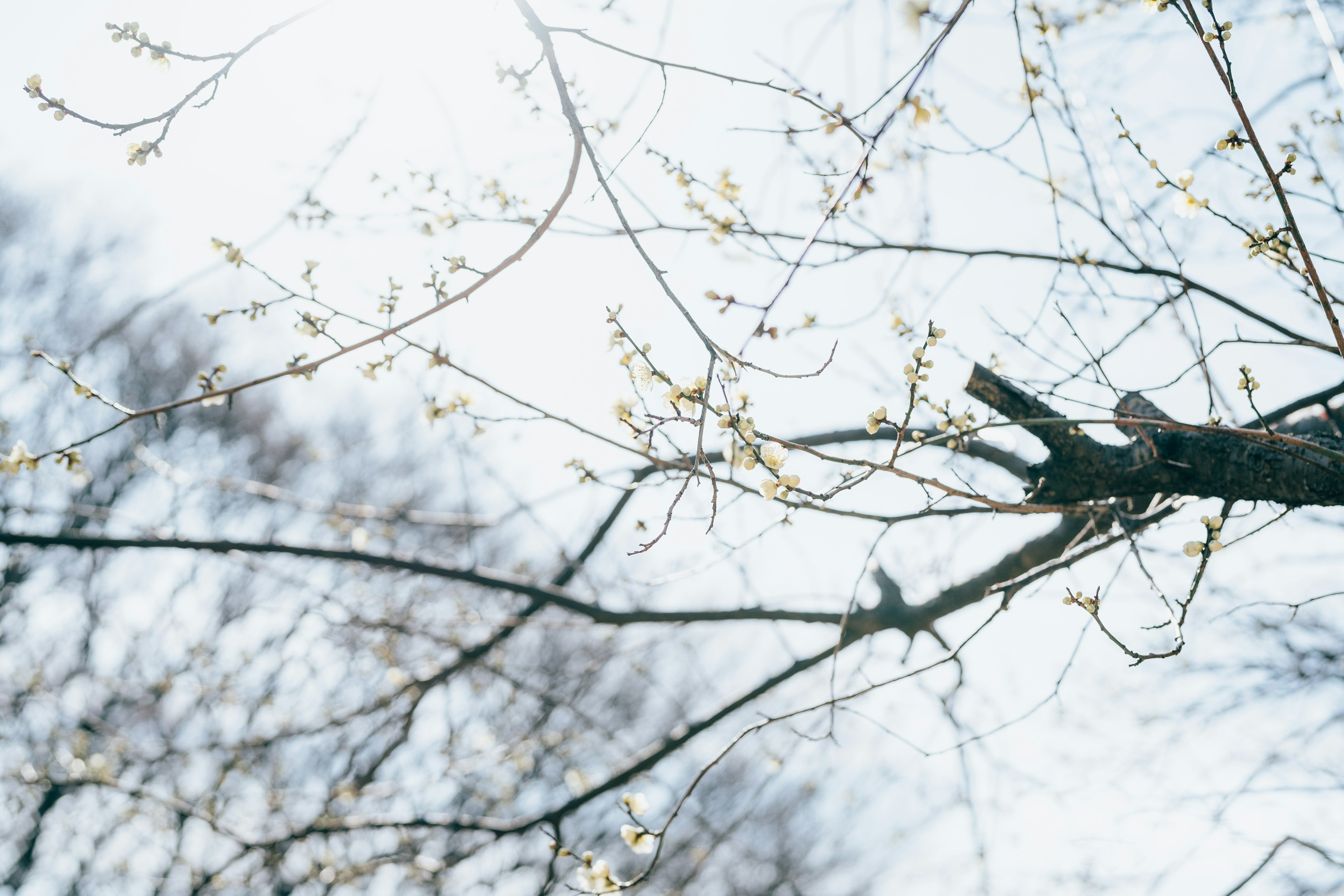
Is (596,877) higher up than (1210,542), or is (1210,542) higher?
(1210,542)

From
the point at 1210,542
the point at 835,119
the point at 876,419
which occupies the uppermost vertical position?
the point at 835,119

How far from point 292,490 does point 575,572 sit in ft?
20.4

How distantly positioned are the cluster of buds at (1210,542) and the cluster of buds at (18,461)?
2.50 metres

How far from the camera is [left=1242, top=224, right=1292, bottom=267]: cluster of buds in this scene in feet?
4.43

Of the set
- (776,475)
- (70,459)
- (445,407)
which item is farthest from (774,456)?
(70,459)

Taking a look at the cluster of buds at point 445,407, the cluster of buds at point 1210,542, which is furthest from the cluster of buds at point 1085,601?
the cluster of buds at point 445,407

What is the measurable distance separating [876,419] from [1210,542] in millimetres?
641

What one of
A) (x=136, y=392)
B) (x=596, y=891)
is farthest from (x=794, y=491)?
(x=136, y=392)

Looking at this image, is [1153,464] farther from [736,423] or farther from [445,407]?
[445,407]

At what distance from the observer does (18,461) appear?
1641mm

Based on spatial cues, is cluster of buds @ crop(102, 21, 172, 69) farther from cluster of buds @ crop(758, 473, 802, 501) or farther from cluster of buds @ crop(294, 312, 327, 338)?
cluster of buds @ crop(758, 473, 802, 501)

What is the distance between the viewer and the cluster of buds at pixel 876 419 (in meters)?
1.34

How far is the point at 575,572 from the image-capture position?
307cm

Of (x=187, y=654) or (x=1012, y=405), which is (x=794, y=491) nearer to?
(x=1012, y=405)
